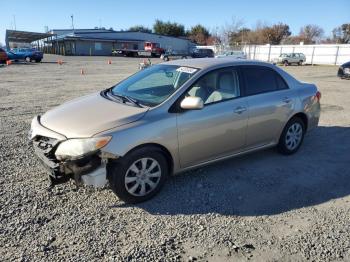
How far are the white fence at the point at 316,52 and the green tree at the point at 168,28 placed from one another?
4447 centimetres

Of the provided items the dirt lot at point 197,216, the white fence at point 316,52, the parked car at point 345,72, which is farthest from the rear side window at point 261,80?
the white fence at point 316,52

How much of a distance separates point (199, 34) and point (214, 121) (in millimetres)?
93732

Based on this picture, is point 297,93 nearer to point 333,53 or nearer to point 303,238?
point 303,238

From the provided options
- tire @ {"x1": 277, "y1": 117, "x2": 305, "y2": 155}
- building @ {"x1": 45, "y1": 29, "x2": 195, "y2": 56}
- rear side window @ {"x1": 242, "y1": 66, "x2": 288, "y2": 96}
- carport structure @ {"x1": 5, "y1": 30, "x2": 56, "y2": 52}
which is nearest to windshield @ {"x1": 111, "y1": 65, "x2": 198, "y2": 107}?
rear side window @ {"x1": 242, "y1": 66, "x2": 288, "y2": 96}

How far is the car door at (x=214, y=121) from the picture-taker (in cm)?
431

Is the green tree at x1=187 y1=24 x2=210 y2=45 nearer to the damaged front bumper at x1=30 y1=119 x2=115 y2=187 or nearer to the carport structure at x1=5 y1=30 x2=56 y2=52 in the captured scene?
the carport structure at x1=5 y1=30 x2=56 y2=52

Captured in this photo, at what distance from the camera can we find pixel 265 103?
5.18m

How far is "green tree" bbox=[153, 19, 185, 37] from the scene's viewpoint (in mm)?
89250

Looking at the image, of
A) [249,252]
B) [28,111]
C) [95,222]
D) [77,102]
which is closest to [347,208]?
[249,252]

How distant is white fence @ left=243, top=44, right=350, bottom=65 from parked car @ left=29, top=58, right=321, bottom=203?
3754 cm

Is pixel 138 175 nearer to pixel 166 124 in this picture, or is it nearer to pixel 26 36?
pixel 166 124

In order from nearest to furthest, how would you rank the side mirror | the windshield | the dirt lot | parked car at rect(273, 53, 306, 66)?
the dirt lot → the side mirror → the windshield → parked car at rect(273, 53, 306, 66)

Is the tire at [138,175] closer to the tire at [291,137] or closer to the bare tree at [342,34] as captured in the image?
the tire at [291,137]

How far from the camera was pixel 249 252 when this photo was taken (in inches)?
128
